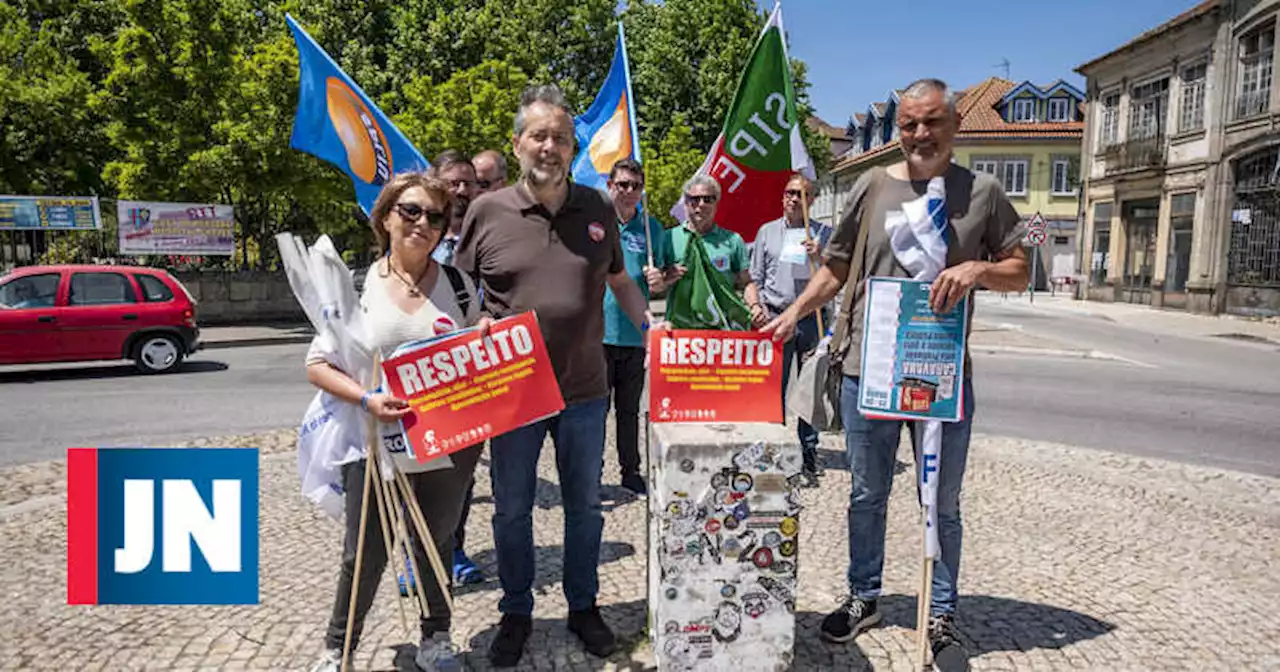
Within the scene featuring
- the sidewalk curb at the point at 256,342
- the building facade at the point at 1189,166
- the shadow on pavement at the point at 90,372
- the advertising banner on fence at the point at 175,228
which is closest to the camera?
the shadow on pavement at the point at 90,372

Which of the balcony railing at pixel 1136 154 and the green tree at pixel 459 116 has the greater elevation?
the balcony railing at pixel 1136 154

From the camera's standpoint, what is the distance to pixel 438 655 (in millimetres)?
3014

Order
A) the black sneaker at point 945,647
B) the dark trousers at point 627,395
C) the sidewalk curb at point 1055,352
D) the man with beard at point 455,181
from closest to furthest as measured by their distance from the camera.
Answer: the black sneaker at point 945,647 < the man with beard at point 455,181 < the dark trousers at point 627,395 < the sidewalk curb at point 1055,352

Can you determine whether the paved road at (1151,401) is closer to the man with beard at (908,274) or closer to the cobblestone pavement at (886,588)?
the cobblestone pavement at (886,588)

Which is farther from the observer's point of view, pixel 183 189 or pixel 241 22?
pixel 241 22

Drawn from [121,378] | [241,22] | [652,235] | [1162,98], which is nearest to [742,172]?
[652,235]

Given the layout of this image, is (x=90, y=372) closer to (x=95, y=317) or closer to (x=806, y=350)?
(x=95, y=317)

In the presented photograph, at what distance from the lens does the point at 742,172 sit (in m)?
4.36

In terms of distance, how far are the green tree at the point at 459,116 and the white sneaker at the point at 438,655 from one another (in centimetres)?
1638

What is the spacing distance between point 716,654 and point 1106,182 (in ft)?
111

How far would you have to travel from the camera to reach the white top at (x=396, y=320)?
2.77m

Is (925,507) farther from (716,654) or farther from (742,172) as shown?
(742,172)

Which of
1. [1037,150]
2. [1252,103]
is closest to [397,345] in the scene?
[1252,103]

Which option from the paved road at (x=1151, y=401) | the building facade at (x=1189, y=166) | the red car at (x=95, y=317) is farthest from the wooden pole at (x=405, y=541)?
the building facade at (x=1189, y=166)
